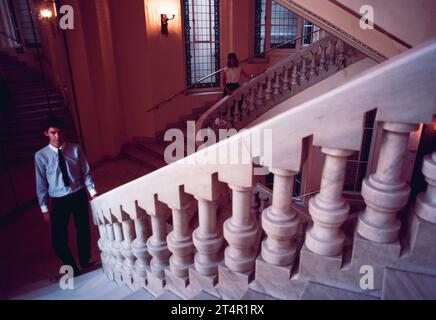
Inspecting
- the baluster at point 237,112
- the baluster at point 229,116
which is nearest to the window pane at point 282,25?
the baluster at point 237,112

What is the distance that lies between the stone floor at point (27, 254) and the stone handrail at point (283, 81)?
3.00 metres

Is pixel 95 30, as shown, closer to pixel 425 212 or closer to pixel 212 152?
pixel 212 152

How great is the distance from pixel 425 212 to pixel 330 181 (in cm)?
31

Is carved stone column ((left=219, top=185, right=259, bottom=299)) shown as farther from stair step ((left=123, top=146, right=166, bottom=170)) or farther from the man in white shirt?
stair step ((left=123, top=146, right=166, bottom=170))

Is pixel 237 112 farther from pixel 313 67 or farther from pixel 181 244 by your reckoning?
pixel 181 244

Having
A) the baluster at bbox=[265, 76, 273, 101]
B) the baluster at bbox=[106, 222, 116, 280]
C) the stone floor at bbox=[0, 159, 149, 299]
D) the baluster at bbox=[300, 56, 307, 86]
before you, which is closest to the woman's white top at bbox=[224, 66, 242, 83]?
the baluster at bbox=[265, 76, 273, 101]

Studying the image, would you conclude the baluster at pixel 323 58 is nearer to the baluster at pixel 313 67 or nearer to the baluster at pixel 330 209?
the baluster at pixel 313 67

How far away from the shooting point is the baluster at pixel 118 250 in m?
2.17

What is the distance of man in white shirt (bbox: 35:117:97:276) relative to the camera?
2.89m

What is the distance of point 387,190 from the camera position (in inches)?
39.8

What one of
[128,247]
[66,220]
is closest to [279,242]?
[128,247]

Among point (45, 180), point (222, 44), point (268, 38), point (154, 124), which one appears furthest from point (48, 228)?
point (268, 38)

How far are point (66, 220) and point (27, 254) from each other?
1330 mm

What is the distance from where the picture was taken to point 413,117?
880 millimetres
